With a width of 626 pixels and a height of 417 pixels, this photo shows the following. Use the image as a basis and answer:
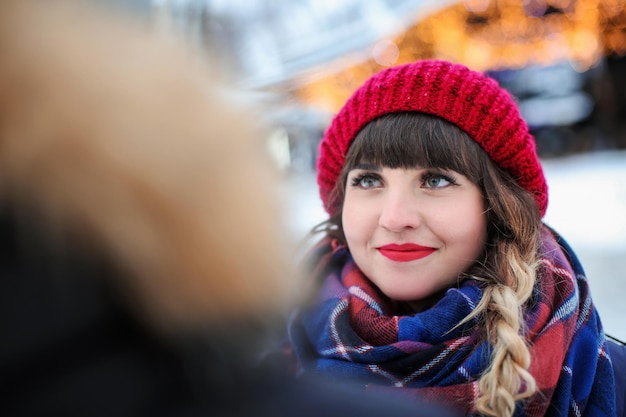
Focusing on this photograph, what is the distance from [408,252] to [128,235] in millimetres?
965

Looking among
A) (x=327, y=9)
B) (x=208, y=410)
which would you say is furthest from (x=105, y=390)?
(x=327, y=9)

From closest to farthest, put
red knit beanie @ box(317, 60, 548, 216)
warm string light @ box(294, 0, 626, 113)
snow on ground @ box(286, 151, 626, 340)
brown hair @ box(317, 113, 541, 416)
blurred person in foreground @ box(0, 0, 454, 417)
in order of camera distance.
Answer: blurred person in foreground @ box(0, 0, 454, 417) → brown hair @ box(317, 113, 541, 416) → red knit beanie @ box(317, 60, 548, 216) → snow on ground @ box(286, 151, 626, 340) → warm string light @ box(294, 0, 626, 113)

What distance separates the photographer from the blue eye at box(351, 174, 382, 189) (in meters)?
1.38

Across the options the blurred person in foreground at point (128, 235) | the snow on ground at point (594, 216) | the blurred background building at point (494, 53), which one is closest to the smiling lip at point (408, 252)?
the snow on ground at point (594, 216)

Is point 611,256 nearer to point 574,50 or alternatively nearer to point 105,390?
point 105,390

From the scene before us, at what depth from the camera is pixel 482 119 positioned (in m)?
1.30

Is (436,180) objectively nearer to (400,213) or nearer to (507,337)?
(400,213)

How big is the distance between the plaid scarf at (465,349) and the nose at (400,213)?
20 centimetres

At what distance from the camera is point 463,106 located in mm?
1302

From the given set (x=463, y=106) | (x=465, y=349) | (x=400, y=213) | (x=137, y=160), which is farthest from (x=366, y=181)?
(x=137, y=160)

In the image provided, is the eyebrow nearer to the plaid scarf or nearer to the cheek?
the cheek

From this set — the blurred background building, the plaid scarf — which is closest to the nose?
the plaid scarf

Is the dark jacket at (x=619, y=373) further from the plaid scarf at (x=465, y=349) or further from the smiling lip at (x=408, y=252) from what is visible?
the smiling lip at (x=408, y=252)

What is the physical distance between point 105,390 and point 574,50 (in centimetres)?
1019
